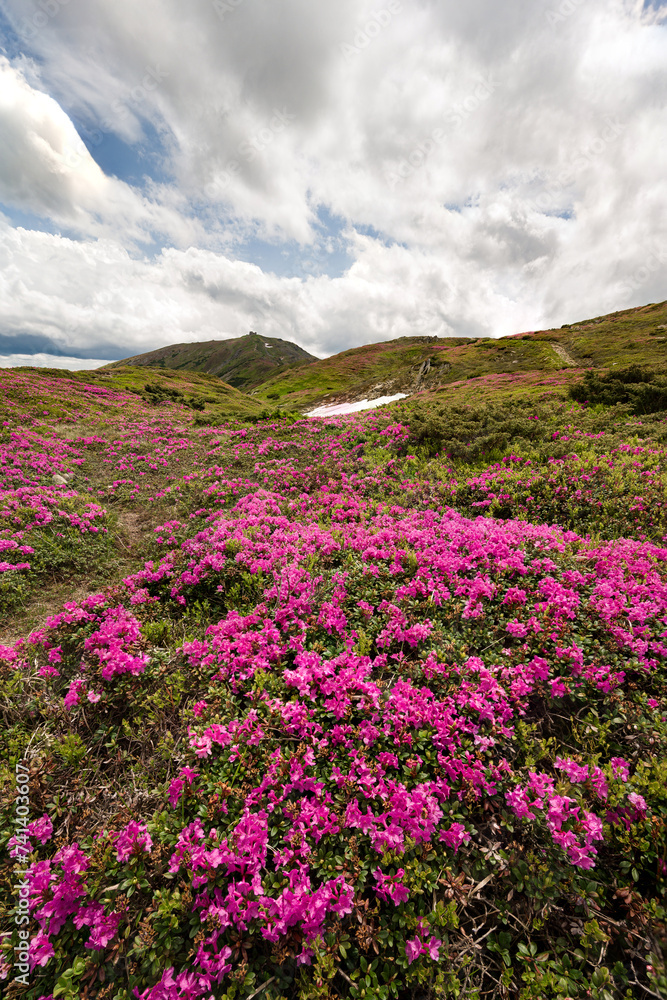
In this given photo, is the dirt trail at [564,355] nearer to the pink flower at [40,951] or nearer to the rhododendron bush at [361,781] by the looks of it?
the rhododendron bush at [361,781]

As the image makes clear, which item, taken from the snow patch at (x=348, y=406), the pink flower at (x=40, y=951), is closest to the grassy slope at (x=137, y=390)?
the snow patch at (x=348, y=406)

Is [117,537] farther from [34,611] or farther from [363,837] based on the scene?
[363,837]

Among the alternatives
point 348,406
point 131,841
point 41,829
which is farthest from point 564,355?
point 41,829

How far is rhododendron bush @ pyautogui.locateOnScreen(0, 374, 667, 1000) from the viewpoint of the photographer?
3.27 meters

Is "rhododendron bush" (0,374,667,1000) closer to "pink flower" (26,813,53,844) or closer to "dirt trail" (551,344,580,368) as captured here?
"pink flower" (26,813,53,844)

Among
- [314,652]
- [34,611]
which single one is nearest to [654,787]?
[314,652]

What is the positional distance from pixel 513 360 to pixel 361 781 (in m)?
62.4

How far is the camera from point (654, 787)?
3770 millimetres

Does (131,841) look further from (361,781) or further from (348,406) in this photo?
(348,406)

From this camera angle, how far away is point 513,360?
5403 cm

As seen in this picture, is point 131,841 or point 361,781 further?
point 361,781

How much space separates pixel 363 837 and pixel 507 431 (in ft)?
51.3

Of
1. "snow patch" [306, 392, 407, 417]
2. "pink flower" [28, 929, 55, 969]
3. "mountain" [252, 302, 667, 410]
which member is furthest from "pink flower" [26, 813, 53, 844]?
"snow patch" [306, 392, 407, 417]

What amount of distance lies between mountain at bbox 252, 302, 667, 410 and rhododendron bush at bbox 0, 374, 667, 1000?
A: 1325 inches
